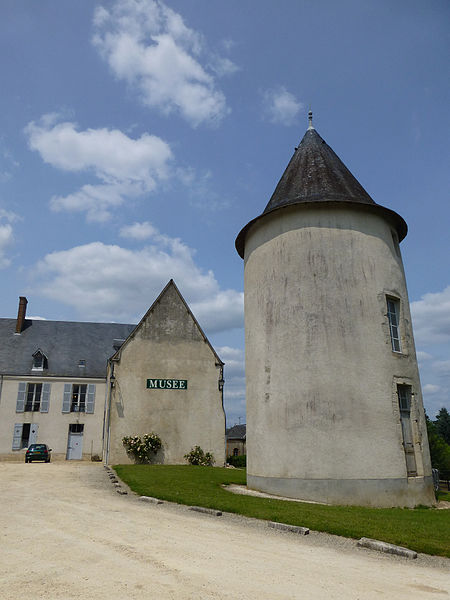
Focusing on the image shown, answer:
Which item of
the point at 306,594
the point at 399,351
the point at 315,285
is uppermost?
the point at 315,285

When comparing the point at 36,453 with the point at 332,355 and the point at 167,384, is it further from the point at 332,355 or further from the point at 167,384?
the point at 332,355

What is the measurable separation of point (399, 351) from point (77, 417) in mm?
21942

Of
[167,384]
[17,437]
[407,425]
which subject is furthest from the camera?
[17,437]

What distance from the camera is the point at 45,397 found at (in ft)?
90.9

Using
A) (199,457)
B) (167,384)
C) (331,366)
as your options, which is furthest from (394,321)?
(199,457)

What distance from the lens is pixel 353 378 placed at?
11.2m

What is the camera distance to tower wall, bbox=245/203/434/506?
35.4ft

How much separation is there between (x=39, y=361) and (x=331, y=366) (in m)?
23.5

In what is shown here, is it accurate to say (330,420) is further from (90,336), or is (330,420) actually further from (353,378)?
(90,336)

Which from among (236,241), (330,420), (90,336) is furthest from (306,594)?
(90,336)

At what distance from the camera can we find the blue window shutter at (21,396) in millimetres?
27141

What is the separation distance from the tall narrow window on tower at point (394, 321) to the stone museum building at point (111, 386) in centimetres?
1215

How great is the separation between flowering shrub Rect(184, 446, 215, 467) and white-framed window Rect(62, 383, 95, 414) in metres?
9.59

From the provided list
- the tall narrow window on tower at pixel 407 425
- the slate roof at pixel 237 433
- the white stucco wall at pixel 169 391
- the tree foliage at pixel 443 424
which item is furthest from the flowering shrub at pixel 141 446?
the tree foliage at pixel 443 424
